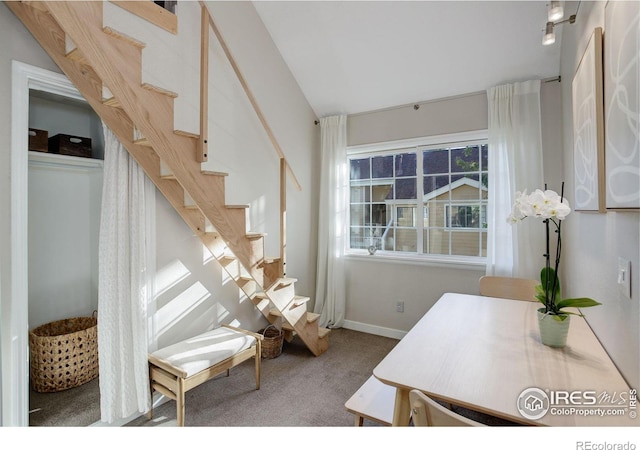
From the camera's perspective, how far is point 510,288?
2.31 meters

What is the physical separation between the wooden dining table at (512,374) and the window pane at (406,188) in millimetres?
2059

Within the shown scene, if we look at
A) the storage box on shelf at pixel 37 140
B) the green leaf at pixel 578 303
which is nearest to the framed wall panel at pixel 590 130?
the green leaf at pixel 578 303

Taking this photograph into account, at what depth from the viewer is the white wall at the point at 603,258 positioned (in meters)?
1.03

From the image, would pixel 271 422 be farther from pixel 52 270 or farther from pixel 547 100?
pixel 547 100

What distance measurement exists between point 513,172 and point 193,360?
286 cm

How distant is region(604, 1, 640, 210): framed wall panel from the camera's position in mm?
941

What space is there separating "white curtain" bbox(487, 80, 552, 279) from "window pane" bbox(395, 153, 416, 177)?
784mm

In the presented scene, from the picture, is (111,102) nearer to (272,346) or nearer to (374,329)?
(272,346)

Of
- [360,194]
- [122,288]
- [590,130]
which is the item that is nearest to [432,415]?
[590,130]

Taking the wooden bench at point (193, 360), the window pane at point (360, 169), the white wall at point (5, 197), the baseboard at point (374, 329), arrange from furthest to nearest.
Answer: the window pane at point (360, 169) → the baseboard at point (374, 329) → the wooden bench at point (193, 360) → the white wall at point (5, 197)

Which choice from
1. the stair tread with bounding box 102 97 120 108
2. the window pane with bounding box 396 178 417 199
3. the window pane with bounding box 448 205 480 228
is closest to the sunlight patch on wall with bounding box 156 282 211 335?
the stair tread with bounding box 102 97 120 108

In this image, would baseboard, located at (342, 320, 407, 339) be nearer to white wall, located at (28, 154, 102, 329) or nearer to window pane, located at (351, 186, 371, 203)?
window pane, located at (351, 186, 371, 203)

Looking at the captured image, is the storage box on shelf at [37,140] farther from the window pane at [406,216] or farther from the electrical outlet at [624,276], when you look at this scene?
the electrical outlet at [624,276]

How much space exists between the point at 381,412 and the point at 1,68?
239cm
